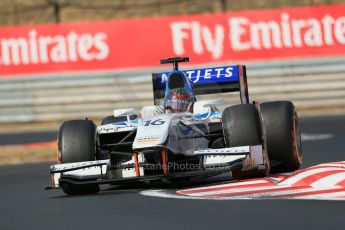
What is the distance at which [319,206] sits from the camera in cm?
751

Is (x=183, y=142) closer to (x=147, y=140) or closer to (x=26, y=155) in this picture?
(x=147, y=140)

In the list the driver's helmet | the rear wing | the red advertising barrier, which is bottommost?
the driver's helmet

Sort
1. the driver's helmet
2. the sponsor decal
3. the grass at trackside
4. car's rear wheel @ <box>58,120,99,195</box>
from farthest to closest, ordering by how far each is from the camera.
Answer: the grass at trackside < the driver's helmet < car's rear wheel @ <box>58,120,99,195</box> < the sponsor decal

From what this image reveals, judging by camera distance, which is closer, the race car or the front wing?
the front wing

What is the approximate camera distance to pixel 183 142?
10188 millimetres

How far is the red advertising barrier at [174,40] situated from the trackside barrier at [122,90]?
22cm

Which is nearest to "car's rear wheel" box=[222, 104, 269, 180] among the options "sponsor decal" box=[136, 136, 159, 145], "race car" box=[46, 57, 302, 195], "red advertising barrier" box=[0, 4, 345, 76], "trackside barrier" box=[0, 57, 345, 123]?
"race car" box=[46, 57, 302, 195]

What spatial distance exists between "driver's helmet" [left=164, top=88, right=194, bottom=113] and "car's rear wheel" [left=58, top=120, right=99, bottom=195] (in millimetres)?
1286

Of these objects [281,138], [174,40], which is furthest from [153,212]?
[174,40]

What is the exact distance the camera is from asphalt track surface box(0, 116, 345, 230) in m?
6.88

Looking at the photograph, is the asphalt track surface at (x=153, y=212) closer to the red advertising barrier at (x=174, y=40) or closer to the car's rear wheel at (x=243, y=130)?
the car's rear wheel at (x=243, y=130)

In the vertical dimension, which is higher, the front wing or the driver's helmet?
the driver's helmet

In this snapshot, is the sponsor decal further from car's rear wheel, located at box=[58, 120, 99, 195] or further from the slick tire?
the slick tire

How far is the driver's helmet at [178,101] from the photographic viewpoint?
11180 mm
